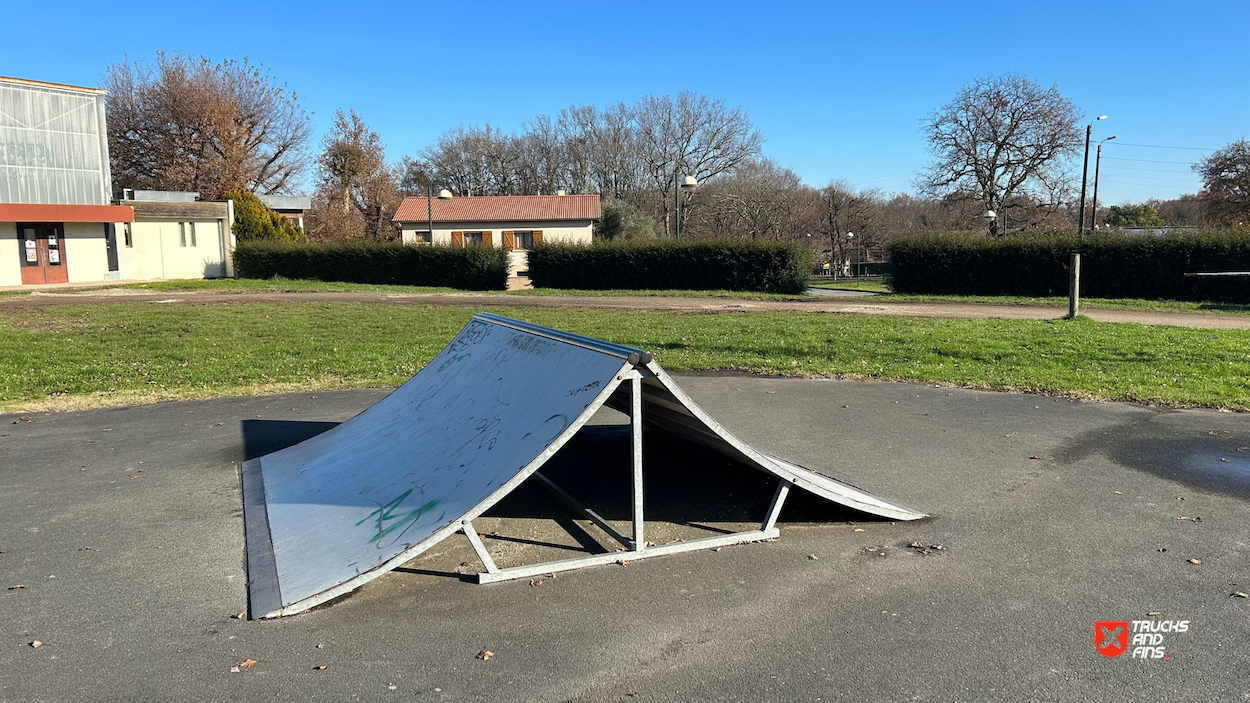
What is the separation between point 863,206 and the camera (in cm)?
6266

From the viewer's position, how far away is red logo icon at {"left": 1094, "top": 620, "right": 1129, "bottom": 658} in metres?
3.29

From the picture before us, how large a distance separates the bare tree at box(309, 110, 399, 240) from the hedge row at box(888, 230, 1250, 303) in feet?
133

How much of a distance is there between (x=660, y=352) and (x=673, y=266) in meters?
19.0

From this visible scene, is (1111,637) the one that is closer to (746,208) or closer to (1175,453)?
(1175,453)

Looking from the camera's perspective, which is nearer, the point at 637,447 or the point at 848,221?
the point at 637,447

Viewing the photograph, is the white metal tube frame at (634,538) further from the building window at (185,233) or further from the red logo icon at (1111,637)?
the building window at (185,233)

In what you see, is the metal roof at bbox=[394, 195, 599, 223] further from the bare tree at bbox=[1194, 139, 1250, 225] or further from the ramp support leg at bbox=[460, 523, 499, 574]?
the ramp support leg at bbox=[460, 523, 499, 574]

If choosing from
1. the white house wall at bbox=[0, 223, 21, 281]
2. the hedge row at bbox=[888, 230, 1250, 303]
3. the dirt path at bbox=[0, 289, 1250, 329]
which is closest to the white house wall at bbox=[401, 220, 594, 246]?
the white house wall at bbox=[0, 223, 21, 281]

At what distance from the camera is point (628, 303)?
24.8 m

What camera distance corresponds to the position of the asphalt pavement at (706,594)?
310cm

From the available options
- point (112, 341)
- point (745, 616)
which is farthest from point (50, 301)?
point (745, 616)

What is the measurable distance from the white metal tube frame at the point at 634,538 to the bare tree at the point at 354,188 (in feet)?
184

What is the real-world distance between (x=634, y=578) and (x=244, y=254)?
3784 centimetres

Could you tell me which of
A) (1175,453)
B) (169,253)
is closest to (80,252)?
(169,253)
